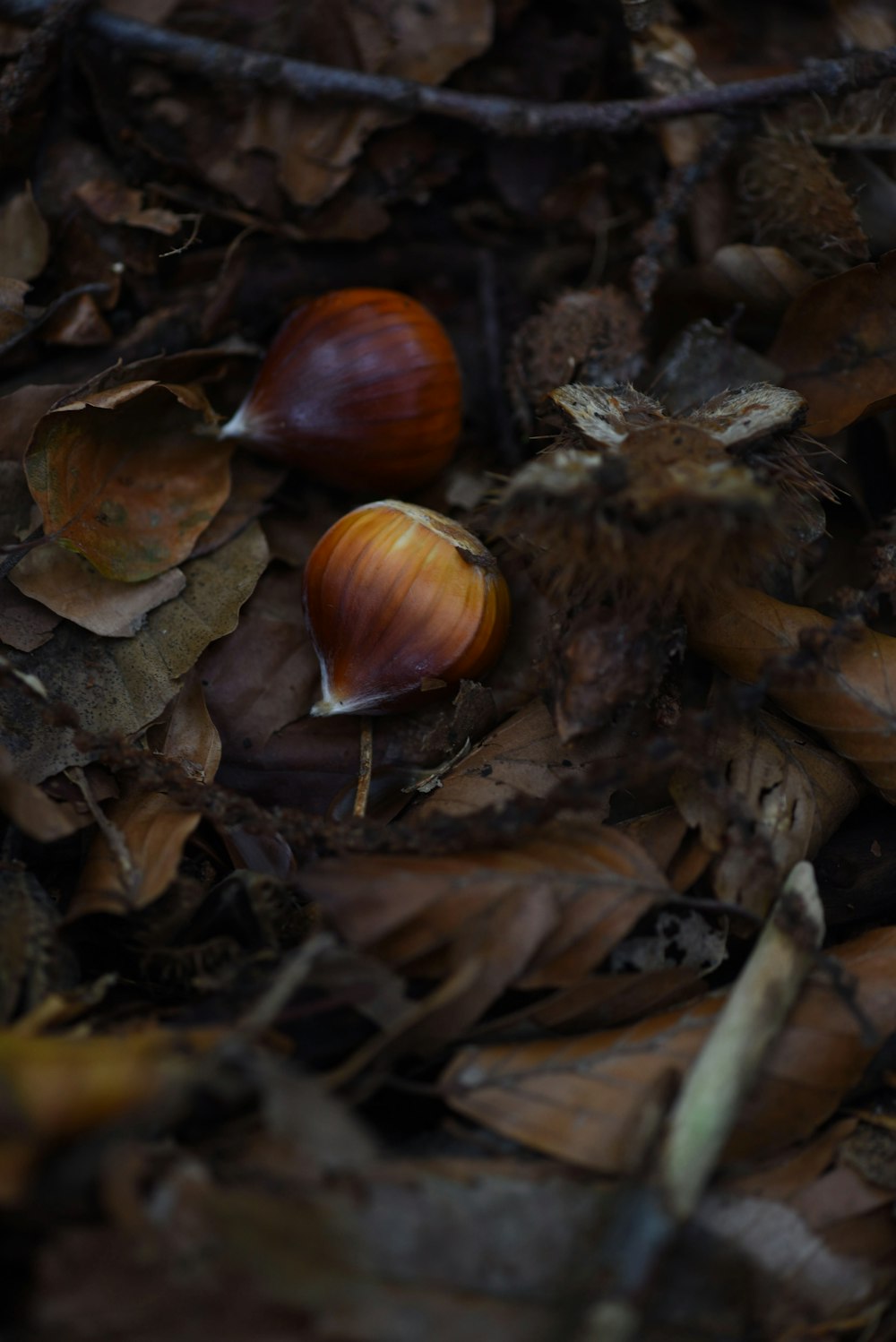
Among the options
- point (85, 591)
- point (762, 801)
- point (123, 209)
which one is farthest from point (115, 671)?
point (762, 801)

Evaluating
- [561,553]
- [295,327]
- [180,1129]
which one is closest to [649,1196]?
[180,1129]

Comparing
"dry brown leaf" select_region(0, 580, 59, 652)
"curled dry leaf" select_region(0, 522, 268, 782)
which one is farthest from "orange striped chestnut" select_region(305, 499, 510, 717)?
"dry brown leaf" select_region(0, 580, 59, 652)

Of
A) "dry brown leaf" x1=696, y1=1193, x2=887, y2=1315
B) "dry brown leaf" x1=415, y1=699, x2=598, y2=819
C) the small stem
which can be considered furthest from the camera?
the small stem

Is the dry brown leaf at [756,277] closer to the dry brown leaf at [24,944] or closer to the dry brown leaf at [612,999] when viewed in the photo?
the dry brown leaf at [612,999]

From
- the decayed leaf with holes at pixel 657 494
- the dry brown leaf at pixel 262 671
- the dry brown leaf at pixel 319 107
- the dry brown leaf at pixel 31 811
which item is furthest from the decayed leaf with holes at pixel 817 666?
the dry brown leaf at pixel 319 107

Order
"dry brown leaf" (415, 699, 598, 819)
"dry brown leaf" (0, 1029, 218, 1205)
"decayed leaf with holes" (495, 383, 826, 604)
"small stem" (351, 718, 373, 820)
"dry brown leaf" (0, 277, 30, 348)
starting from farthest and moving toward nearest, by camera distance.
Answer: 1. "dry brown leaf" (0, 277, 30, 348)
2. "small stem" (351, 718, 373, 820)
3. "dry brown leaf" (415, 699, 598, 819)
4. "decayed leaf with holes" (495, 383, 826, 604)
5. "dry brown leaf" (0, 1029, 218, 1205)

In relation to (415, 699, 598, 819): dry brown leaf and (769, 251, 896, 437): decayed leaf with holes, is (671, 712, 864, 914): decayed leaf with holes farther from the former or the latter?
(769, 251, 896, 437): decayed leaf with holes

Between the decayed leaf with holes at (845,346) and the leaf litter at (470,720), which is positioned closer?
the leaf litter at (470,720)

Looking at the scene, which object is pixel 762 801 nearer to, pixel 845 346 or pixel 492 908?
pixel 492 908
